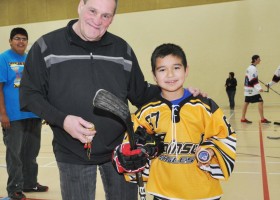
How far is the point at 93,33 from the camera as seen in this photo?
1.76 metres

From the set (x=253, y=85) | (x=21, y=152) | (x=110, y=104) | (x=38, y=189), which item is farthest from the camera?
(x=253, y=85)

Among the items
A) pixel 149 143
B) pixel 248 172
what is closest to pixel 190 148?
pixel 149 143

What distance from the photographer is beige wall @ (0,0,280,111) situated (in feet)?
45.5

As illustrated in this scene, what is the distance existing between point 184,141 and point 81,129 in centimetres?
60

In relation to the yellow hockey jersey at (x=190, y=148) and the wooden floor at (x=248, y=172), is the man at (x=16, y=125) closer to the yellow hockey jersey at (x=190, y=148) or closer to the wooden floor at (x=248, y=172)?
the wooden floor at (x=248, y=172)

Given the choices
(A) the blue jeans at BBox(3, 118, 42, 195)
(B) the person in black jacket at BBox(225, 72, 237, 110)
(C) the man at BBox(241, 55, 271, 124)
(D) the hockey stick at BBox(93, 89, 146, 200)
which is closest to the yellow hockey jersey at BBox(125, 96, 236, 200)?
(D) the hockey stick at BBox(93, 89, 146, 200)

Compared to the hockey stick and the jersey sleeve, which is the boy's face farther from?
the hockey stick

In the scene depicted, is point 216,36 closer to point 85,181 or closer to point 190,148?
point 190,148

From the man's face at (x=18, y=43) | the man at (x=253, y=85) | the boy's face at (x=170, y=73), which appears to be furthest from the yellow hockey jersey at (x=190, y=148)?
the man at (x=253, y=85)

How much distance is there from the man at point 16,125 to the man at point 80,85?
6.59 ft

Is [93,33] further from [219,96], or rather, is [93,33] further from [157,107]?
[219,96]

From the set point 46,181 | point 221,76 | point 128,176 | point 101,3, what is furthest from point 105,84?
point 221,76

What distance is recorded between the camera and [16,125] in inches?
146

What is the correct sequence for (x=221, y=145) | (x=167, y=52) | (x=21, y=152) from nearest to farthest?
(x=221, y=145)
(x=167, y=52)
(x=21, y=152)
